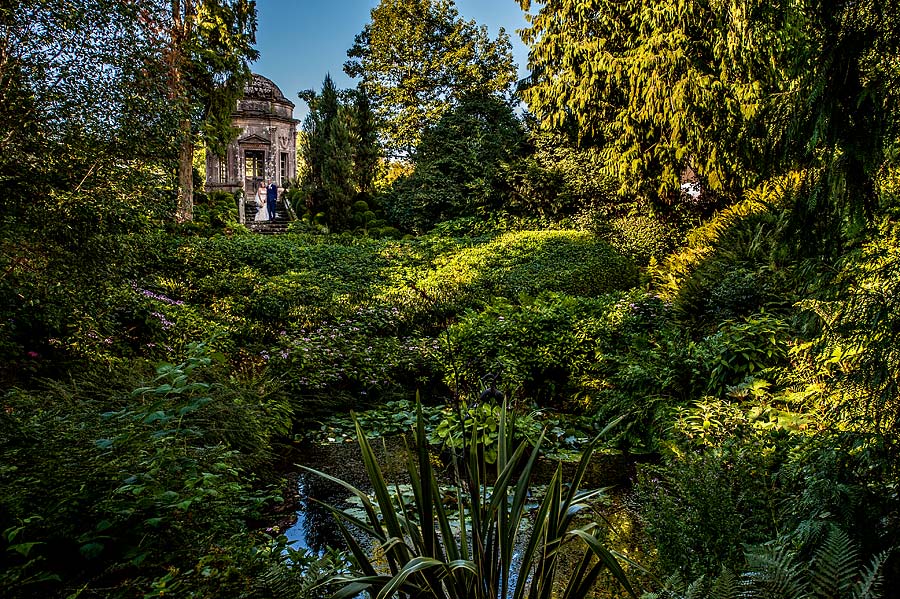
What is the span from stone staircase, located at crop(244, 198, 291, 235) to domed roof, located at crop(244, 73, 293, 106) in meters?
5.34

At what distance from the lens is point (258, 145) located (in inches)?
1006

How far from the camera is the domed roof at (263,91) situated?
2536cm

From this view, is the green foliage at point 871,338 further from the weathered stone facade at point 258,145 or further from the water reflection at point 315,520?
the weathered stone facade at point 258,145

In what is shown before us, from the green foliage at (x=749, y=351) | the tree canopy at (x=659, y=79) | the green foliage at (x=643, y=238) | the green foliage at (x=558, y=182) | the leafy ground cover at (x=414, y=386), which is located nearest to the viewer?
the leafy ground cover at (x=414, y=386)

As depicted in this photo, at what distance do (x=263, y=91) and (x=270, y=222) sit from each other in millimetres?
8675

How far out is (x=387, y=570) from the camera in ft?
9.96

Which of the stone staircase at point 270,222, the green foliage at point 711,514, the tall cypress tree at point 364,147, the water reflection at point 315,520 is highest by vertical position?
the tall cypress tree at point 364,147

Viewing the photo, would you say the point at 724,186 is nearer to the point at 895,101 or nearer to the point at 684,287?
the point at 684,287

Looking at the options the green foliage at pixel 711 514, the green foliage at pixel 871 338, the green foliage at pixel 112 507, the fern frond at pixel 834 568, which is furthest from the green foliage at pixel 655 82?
the green foliage at pixel 112 507

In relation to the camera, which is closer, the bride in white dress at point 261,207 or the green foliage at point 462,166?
the green foliage at point 462,166

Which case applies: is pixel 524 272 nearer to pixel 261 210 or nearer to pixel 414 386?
pixel 414 386

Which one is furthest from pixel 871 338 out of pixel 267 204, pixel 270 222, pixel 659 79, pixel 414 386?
pixel 267 204

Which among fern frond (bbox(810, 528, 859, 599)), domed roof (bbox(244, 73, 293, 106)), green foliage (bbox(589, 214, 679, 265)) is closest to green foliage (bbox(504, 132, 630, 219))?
green foliage (bbox(589, 214, 679, 265))

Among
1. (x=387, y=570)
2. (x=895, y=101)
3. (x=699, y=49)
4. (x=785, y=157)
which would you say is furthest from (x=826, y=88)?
(x=699, y=49)
